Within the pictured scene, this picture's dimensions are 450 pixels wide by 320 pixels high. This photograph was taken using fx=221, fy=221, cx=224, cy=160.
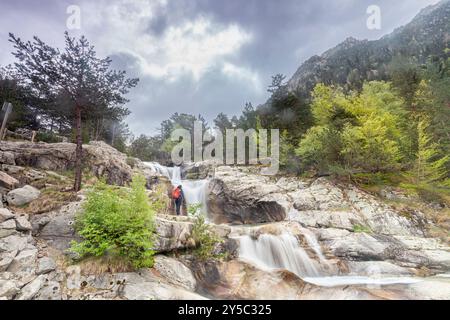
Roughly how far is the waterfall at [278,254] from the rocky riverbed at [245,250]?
0.15 ft

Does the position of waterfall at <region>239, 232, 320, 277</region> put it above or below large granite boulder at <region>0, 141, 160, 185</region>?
below

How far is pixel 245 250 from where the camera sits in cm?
1050

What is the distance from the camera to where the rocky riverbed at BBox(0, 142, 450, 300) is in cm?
614

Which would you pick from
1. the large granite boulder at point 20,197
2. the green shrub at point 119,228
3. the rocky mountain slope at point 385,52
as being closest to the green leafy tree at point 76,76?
the large granite boulder at point 20,197

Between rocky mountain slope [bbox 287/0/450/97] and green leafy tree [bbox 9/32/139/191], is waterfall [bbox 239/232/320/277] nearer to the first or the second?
green leafy tree [bbox 9/32/139/191]

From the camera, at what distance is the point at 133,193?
7.10 metres

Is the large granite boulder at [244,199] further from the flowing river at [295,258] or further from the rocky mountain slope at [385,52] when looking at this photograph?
the rocky mountain slope at [385,52]

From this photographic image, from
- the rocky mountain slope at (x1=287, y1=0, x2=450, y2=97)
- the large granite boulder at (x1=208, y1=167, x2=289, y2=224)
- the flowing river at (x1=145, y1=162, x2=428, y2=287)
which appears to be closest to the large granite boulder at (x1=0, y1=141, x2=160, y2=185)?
the large granite boulder at (x1=208, y1=167, x2=289, y2=224)

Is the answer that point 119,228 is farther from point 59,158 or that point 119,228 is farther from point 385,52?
point 385,52

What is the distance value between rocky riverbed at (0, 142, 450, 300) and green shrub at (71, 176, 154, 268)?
1.66 ft

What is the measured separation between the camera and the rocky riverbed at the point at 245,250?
6145mm

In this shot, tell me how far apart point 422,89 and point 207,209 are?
29.1 metres
